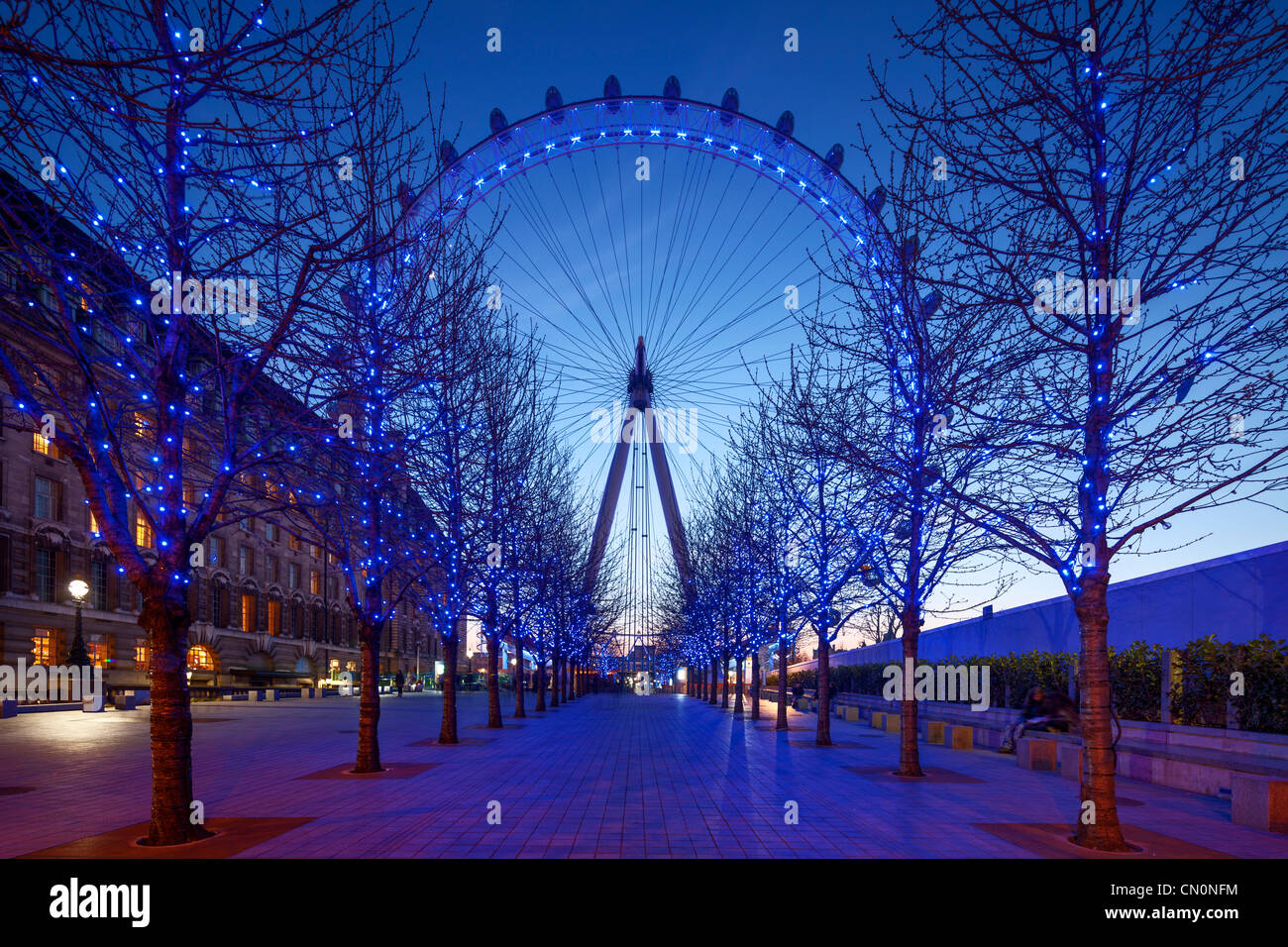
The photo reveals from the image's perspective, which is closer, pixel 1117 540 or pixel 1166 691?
pixel 1117 540

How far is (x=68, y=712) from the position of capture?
125ft

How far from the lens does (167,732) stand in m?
10.1

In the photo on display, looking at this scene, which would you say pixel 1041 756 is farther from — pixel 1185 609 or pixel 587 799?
pixel 587 799

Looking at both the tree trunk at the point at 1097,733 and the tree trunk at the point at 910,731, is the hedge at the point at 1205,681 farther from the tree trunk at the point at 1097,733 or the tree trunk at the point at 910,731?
the tree trunk at the point at 1097,733

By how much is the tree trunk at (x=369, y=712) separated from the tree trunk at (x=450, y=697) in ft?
18.9

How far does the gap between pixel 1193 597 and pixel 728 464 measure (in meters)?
22.4

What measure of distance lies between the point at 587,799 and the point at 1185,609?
14.4 meters

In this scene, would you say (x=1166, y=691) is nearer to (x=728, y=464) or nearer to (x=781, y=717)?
(x=781, y=717)

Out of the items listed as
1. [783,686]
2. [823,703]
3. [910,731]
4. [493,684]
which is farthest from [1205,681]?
[493,684]

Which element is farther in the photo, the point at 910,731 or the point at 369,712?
the point at 910,731

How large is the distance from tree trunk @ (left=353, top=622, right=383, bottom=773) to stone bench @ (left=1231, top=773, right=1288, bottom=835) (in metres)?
13.8

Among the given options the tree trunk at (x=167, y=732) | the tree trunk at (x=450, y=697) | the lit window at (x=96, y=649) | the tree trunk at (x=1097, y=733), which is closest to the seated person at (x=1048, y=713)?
the tree trunk at (x=1097, y=733)
